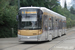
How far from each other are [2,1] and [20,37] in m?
8.73

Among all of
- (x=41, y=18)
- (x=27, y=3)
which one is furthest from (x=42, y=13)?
(x=27, y=3)

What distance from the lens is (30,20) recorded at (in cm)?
1781

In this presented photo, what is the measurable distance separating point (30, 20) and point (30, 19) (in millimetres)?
93

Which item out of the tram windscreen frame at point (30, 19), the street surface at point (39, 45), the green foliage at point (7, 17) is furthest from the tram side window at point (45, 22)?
the green foliage at point (7, 17)

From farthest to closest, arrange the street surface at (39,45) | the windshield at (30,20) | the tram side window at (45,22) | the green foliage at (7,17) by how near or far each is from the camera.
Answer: the green foliage at (7,17)
the tram side window at (45,22)
the windshield at (30,20)
the street surface at (39,45)

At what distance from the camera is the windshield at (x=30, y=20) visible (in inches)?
700

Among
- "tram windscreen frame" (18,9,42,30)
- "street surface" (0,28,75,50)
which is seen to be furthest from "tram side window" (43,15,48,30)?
"street surface" (0,28,75,50)

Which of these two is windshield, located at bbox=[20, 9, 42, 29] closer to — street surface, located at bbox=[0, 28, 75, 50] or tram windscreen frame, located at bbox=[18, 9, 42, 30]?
tram windscreen frame, located at bbox=[18, 9, 42, 30]

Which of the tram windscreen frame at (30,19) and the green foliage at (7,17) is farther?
the green foliage at (7,17)

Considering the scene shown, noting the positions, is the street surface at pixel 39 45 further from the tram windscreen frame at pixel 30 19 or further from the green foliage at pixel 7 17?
the green foliage at pixel 7 17

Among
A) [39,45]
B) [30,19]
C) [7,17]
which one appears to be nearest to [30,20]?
[30,19]

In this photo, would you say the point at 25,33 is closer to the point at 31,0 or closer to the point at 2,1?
the point at 2,1

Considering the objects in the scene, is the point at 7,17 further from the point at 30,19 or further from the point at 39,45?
the point at 39,45

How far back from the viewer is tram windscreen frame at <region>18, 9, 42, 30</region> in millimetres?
17781
